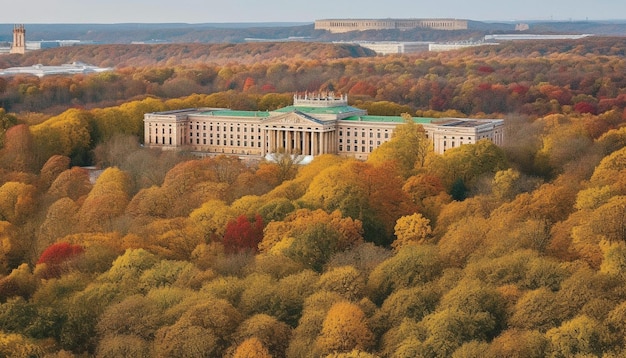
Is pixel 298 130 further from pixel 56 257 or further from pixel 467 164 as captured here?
pixel 56 257

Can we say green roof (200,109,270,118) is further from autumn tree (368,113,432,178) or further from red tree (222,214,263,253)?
red tree (222,214,263,253)

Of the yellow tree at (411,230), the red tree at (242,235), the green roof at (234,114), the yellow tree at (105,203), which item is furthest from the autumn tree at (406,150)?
the green roof at (234,114)

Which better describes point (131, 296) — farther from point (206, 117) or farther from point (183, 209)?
point (206, 117)

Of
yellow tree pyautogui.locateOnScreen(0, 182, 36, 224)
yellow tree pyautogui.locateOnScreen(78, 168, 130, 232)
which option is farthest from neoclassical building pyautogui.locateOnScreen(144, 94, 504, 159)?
yellow tree pyautogui.locateOnScreen(0, 182, 36, 224)

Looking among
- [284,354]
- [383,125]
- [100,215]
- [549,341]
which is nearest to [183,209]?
[100,215]

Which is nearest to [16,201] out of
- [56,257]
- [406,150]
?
[56,257]

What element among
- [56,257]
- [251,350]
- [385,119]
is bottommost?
[251,350]

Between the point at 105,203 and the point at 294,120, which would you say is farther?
the point at 294,120
